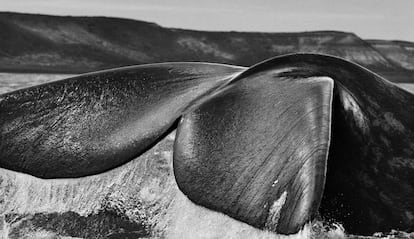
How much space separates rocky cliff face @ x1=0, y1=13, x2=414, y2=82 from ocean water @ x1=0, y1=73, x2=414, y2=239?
5481 cm

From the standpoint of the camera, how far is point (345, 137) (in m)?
3.72

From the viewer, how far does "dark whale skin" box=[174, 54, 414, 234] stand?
3250 mm

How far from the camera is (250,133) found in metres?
3.45

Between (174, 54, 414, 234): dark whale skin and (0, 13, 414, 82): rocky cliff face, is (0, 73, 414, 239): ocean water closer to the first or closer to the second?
(174, 54, 414, 234): dark whale skin

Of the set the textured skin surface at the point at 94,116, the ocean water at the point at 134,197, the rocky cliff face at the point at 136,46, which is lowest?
the rocky cliff face at the point at 136,46

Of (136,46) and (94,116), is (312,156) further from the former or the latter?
(136,46)

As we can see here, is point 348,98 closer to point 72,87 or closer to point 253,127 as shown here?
point 253,127

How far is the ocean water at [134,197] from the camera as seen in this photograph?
12.1ft

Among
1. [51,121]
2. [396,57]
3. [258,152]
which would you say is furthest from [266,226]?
[396,57]

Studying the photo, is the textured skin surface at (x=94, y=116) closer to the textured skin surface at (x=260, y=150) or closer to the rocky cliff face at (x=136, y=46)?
the textured skin surface at (x=260, y=150)

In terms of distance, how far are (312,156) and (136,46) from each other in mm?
72804

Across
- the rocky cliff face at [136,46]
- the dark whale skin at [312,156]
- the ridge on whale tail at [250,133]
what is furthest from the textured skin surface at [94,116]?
the rocky cliff face at [136,46]

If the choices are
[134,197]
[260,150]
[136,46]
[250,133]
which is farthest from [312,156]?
[136,46]

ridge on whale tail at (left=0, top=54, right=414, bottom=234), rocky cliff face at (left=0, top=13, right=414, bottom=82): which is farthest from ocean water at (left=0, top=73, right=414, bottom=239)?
rocky cliff face at (left=0, top=13, right=414, bottom=82)
